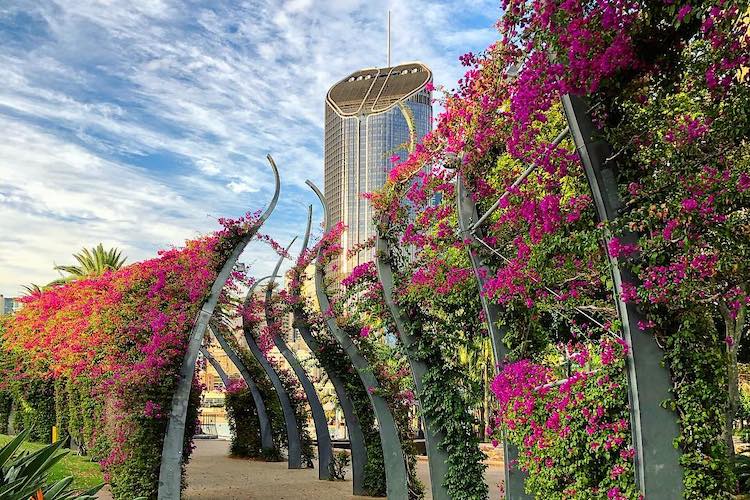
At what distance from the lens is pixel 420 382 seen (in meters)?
9.29

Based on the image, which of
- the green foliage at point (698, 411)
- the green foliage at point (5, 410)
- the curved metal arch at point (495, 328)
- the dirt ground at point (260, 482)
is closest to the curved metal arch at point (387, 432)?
the dirt ground at point (260, 482)

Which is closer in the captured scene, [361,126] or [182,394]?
[182,394]

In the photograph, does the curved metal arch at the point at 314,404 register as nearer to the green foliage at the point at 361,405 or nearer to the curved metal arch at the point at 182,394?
the green foliage at the point at 361,405

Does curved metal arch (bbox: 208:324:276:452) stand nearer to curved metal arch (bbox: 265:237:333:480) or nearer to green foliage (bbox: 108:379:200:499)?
curved metal arch (bbox: 265:237:333:480)

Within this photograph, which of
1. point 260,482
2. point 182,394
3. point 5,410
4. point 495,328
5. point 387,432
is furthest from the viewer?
point 5,410

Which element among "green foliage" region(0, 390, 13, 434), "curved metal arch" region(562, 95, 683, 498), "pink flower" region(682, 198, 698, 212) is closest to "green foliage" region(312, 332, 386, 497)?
"curved metal arch" region(562, 95, 683, 498)

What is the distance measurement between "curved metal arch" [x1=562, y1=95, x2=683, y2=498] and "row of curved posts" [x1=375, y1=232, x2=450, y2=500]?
466 centimetres

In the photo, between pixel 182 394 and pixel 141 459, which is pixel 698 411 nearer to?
pixel 182 394

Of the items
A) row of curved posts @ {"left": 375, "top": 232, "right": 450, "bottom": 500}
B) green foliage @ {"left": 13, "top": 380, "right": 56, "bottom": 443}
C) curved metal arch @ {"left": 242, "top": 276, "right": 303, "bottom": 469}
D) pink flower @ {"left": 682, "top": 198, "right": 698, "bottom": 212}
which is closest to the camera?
pink flower @ {"left": 682, "top": 198, "right": 698, "bottom": 212}

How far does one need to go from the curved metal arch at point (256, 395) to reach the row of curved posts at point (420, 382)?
41.1ft

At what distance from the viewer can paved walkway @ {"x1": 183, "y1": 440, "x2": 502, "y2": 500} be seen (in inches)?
543

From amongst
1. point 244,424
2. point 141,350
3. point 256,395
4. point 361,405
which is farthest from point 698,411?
point 244,424

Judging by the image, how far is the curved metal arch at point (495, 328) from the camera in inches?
291

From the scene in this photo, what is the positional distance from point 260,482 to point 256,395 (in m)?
5.50
